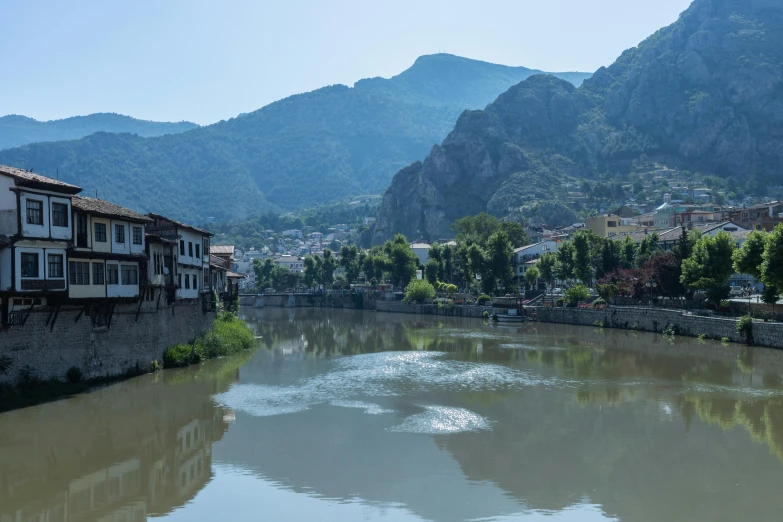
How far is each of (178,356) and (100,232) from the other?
11767 millimetres

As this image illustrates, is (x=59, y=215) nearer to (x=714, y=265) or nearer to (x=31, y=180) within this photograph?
(x=31, y=180)

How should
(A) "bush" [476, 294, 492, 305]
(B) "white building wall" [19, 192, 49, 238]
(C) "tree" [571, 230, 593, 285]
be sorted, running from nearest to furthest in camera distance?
1. (B) "white building wall" [19, 192, 49, 238]
2. (C) "tree" [571, 230, 593, 285]
3. (A) "bush" [476, 294, 492, 305]

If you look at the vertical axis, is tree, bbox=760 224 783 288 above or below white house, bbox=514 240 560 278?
below

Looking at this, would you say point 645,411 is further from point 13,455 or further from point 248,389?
point 13,455

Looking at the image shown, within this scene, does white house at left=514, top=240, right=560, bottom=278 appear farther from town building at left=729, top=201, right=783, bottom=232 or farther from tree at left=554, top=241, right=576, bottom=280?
town building at left=729, top=201, right=783, bottom=232

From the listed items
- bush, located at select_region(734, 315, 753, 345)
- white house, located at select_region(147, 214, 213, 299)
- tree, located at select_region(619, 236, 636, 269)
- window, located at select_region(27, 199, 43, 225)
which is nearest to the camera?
window, located at select_region(27, 199, 43, 225)

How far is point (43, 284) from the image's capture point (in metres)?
34.3

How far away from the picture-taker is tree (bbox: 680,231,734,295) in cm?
6250

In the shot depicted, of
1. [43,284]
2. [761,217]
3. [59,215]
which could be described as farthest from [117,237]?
[761,217]

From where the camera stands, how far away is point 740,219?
109 metres

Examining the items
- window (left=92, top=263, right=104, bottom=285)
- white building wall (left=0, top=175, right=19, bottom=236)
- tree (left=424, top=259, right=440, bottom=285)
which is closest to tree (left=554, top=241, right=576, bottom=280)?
tree (left=424, top=259, right=440, bottom=285)

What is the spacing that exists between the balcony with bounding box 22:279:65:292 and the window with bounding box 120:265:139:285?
5696mm

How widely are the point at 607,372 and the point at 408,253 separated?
79060 millimetres

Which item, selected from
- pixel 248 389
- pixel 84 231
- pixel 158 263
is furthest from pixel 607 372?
pixel 84 231
